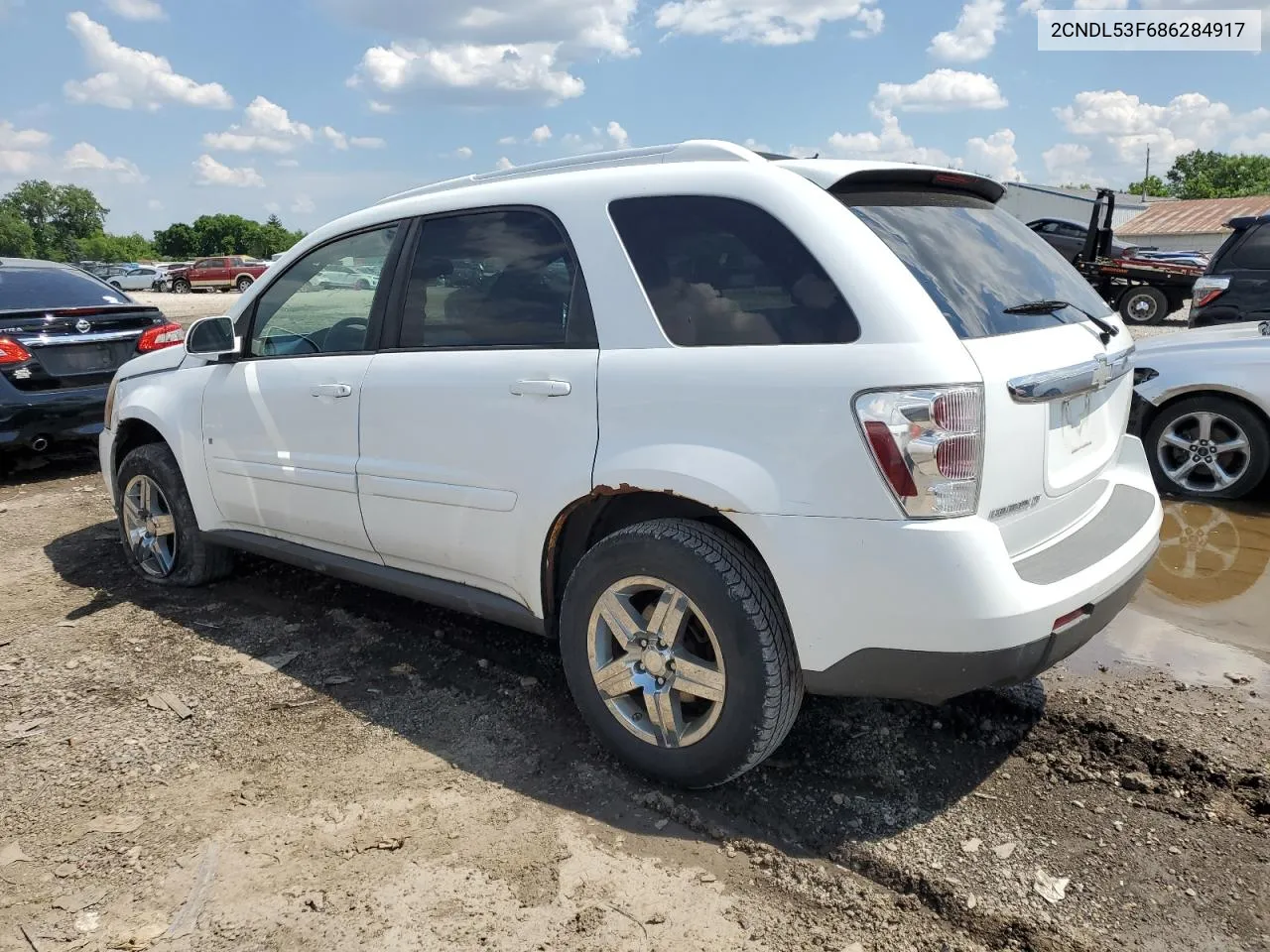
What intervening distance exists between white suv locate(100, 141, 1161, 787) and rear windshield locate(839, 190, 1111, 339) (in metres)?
0.01

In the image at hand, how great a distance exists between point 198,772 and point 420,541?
106 centimetres

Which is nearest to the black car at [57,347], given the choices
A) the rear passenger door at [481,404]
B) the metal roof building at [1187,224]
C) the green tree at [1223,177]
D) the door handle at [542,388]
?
the rear passenger door at [481,404]

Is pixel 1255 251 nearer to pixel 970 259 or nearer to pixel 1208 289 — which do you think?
pixel 1208 289

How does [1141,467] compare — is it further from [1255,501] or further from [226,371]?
[226,371]

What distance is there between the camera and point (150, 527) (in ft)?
16.1

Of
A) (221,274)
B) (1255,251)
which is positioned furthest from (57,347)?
(221,274)

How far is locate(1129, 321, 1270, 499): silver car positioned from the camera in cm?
557

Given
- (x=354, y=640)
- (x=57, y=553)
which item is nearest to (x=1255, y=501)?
(x=354, y=640)

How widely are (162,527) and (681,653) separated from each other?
3308 mm

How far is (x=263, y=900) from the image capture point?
98.5 inches

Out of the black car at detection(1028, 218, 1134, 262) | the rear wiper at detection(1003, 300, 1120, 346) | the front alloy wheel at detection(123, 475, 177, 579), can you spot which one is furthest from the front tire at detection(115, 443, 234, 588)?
the black car at detection(1028, 218, 1134, 262)

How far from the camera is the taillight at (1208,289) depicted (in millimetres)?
7457

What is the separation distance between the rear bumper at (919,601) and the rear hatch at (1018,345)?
13cm

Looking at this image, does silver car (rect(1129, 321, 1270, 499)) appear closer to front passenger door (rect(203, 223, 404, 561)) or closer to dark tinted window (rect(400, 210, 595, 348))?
dark tinted window (rect(400, 210, 595, 348))
